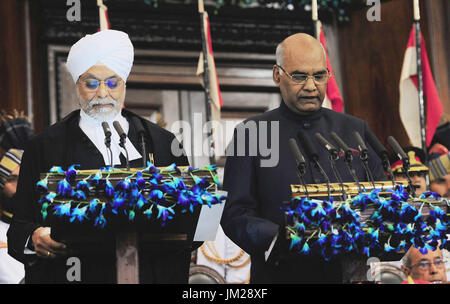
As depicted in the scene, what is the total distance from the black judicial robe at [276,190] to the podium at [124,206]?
41 cm

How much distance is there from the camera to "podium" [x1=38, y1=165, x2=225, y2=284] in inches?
135

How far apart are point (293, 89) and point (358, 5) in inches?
181

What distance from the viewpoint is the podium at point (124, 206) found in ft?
11.2

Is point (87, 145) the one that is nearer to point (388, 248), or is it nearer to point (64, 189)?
point (64, 189)

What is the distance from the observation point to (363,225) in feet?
11.7

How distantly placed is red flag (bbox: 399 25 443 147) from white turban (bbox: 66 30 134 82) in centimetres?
406

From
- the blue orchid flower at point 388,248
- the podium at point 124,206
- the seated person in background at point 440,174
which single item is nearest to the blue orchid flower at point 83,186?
the podium at point 124,206

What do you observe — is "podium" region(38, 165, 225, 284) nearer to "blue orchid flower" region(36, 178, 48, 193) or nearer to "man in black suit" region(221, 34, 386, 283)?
"blue orchid flower" region(36, 178, 48, 193)

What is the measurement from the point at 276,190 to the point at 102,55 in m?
1.10

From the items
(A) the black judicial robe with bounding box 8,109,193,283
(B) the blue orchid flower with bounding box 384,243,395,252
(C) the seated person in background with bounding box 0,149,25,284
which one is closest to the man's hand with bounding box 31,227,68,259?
(A) the black judicial robe with bounding box 8,109,193,283

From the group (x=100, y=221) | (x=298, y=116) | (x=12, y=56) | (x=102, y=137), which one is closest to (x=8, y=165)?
(x=12, y=56)

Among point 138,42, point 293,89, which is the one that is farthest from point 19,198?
point 138,42

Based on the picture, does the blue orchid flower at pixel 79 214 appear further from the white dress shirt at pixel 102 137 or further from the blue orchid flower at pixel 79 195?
the white dress shirt at pixel 102 137
